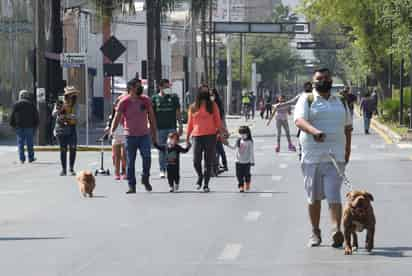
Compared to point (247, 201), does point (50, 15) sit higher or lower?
higher

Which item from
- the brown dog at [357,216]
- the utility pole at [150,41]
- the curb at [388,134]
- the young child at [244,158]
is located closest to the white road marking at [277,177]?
the young child at [244,158]

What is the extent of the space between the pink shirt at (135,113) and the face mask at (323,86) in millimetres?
7961

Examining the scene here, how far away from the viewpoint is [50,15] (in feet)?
134

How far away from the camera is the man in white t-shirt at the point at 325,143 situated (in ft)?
43.7

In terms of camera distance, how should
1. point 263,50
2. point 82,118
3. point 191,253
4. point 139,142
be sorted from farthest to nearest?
point 263,50
point 82,118
point 139,142
point 191,253

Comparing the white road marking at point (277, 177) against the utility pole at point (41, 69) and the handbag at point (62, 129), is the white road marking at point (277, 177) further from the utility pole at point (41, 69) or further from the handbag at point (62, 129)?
the utility pole at point (41, 69)

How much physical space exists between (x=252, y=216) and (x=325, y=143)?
402cm

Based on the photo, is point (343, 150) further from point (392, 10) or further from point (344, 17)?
point (344, 17)

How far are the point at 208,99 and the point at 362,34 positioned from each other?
166ft

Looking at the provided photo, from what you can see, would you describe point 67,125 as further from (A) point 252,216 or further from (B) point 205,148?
(A) point 252,216

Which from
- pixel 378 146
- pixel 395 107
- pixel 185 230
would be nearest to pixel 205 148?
pixel 185 230

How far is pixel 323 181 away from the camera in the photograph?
1345 cm

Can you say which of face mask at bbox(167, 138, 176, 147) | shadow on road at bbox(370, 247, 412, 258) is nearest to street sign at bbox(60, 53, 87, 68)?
face mask at bbox(167, 138, 176, 147)

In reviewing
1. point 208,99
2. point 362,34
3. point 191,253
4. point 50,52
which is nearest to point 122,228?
point 191,253
